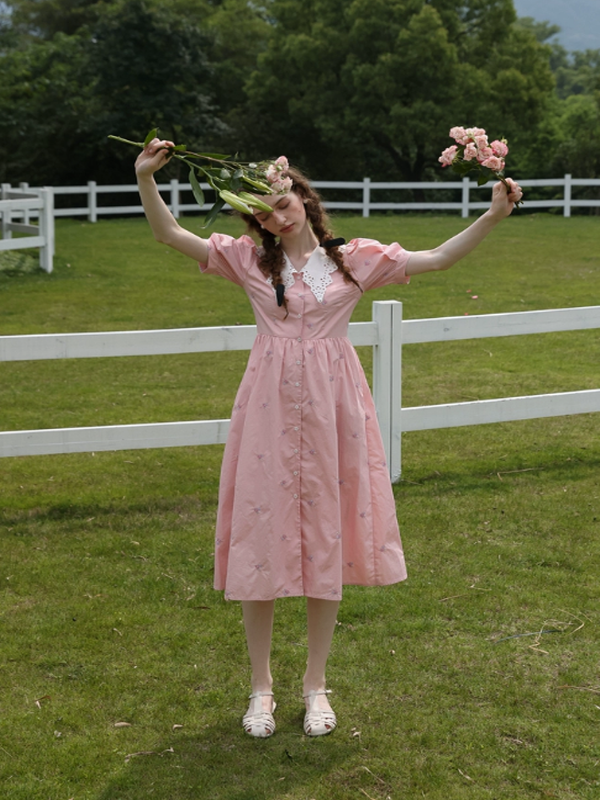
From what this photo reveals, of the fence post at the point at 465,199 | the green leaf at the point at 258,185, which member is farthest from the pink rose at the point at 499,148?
the fence post at the point at 465,199

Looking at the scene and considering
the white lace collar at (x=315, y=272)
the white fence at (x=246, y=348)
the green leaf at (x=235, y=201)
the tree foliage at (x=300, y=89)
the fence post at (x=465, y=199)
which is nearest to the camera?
the green leaf at (x=235, y=201)

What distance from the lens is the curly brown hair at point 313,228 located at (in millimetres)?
3475

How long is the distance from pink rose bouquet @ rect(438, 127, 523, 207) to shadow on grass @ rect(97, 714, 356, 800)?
1991 millimetres

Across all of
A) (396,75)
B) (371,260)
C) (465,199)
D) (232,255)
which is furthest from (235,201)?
(396,75)

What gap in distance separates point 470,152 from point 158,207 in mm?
1040

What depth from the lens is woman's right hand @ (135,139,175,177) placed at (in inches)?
126

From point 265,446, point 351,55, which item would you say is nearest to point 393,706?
point 265,446

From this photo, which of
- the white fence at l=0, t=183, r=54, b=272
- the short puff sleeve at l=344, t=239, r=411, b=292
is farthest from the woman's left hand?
the white fence at l=0, t=183, r=54, b=272

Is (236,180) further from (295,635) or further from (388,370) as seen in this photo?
(388,370)

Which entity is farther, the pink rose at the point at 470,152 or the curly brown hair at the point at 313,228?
the curly brown hair at the point at 313,228

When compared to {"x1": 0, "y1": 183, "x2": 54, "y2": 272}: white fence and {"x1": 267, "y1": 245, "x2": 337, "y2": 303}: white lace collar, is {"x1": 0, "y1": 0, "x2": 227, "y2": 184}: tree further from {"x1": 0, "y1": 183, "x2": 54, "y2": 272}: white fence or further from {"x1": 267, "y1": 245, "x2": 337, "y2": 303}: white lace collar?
{"x1": 267, "y1": 245, "x2": 337, "y2": 303}: white lace collar

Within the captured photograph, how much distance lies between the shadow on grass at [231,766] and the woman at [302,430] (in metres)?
0.07

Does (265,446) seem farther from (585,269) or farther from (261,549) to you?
(585,269)

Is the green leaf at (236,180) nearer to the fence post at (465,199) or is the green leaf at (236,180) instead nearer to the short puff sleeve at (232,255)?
the short puff sleeve at (232,255)
